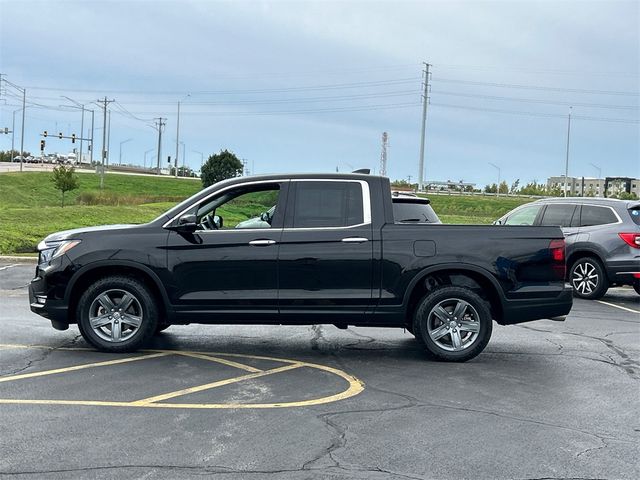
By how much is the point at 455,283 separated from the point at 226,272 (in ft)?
8.19

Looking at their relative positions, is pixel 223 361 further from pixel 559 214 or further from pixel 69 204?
pixel 69 204

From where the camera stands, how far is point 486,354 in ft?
27.6

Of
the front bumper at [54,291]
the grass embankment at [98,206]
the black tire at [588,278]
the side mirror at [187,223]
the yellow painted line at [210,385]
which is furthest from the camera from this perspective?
the grass embankment at [98,206]

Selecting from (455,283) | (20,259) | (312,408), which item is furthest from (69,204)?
(312,408)

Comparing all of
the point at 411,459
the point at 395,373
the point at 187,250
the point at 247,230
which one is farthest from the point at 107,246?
the point at 411,459

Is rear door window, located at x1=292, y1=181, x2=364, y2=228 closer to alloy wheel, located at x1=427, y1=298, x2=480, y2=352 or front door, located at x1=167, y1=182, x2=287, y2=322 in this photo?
front door, located at x1=167, y1=182, x2=287, y2=322

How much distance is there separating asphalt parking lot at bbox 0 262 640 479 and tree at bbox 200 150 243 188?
144 feet

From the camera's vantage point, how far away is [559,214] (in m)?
14.0

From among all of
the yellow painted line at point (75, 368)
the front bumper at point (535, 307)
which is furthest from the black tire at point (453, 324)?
the yellow painted line at point (75, 368)

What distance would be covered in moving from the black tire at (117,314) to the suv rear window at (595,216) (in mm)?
8989

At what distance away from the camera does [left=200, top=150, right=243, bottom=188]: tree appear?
52.6 m

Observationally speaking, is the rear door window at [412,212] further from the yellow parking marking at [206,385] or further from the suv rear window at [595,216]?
the suv rear window at [595,216]

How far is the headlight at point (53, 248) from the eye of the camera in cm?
784

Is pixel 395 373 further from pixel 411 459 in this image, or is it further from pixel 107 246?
pixel 107 246
